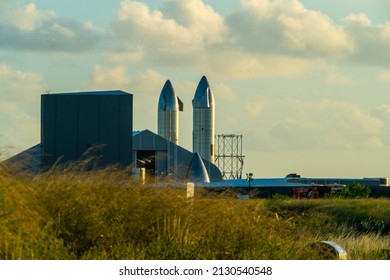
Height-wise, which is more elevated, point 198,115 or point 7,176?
point 198,115

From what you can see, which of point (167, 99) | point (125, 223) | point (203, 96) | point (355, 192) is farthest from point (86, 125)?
point (203, 96)

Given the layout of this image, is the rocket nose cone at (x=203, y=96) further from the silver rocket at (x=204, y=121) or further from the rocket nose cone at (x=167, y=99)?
the rocket nose cone at (x=167, y=99)

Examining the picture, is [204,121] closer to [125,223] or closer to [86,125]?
[86,125]

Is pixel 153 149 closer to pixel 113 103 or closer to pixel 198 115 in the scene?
pixel 198 115

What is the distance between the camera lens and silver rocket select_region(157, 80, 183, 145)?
102375mm

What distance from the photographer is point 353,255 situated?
1781cm

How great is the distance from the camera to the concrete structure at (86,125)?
4800 cm

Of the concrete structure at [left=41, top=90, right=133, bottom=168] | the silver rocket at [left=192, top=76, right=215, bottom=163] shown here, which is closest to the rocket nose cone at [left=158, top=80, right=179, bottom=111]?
the silver rocket at [left=192, top=76, right=215, bottom=163]

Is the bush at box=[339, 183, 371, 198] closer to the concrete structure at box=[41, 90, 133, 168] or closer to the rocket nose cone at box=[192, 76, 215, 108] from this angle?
the concrete structure at box=[41, 90, 133, 168]

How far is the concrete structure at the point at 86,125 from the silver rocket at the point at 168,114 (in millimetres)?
52289

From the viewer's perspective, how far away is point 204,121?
10350 centimetres
